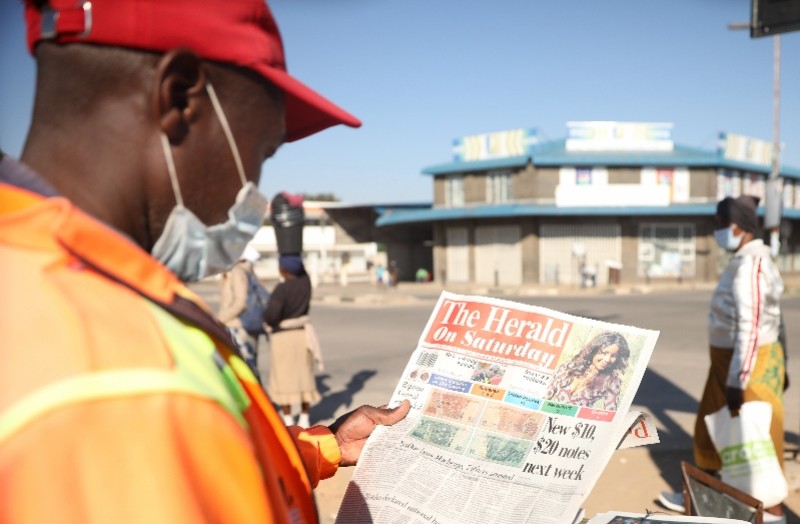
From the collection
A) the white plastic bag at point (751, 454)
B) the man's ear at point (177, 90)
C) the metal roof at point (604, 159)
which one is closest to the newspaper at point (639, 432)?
the man's ear at point (177, 90)

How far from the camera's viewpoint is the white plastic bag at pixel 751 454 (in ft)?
11.8

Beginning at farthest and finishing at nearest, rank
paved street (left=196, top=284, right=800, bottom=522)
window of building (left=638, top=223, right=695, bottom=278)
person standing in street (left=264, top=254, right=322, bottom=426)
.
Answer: window of building (left=638, top=223, right=695, bottom=278), person standing in street (left=264, top=254, right=322, bottom=426), paved street (left=196, top=284, right=800, bottom=522)

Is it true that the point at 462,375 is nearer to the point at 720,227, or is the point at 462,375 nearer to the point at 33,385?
the point at 33,385

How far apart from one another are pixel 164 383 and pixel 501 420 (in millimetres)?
1111

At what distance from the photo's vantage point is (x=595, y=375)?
162 centimetres

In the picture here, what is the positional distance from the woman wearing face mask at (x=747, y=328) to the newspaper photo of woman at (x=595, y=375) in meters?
2.53

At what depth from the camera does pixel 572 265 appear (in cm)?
2862

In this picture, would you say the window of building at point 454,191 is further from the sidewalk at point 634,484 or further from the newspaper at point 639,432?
the newspaper at point 639,432

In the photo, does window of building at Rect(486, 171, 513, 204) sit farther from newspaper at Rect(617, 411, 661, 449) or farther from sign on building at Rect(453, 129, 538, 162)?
newspaper at Rect(617, 411, 661, 449)

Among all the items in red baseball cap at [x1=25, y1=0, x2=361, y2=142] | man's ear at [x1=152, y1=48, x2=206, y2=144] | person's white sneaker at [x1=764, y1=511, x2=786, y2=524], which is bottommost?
person's white sneaker at [x1=764, y1=511, x2=786, y2=524]

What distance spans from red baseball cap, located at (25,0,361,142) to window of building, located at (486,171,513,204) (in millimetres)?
28270

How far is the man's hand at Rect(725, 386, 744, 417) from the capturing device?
376cm

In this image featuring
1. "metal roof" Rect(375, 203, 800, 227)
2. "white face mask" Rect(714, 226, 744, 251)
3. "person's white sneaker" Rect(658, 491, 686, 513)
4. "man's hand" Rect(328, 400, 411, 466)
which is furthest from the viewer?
"metal roof" Rect(375, 203, 800, 227)

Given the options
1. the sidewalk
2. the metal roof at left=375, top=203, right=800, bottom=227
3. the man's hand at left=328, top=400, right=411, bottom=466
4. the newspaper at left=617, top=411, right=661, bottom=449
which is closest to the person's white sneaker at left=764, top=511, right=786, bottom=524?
the sidewalk
